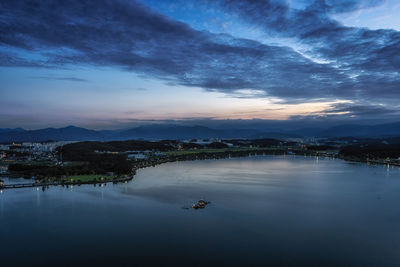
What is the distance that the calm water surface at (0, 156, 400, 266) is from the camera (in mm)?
5105

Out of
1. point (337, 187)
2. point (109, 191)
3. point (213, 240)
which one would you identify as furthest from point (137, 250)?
A: point (337, 187)

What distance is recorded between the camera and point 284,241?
227 inches

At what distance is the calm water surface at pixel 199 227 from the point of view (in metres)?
5.11

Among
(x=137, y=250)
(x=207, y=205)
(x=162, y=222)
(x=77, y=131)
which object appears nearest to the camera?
(x=137, y=250)

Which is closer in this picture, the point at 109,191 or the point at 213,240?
the point at 213,240

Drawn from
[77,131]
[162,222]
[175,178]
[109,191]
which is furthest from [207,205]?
[77,131]

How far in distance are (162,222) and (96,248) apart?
1.86 meters

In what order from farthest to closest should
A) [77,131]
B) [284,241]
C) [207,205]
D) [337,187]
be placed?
1. [77,131]
2. [337,187]
3. [207,205]
4. [284,241]

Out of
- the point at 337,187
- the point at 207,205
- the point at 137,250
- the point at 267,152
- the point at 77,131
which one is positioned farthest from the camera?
the point at 77,131

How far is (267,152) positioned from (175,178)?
2252 centimetres

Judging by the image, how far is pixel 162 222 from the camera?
694cm

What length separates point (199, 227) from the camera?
6539mm

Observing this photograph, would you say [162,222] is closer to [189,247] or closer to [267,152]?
[189,247]

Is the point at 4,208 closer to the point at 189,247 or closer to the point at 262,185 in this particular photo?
the point at 189,247
